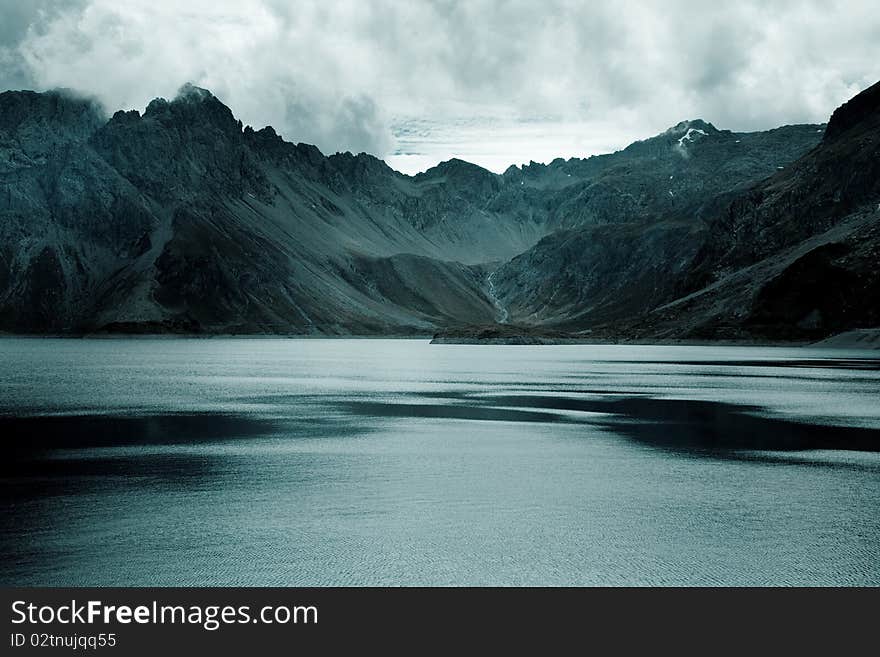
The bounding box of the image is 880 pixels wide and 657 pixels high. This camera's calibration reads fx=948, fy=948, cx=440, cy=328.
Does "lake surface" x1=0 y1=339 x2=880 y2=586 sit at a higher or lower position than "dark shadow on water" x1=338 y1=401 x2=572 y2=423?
lower

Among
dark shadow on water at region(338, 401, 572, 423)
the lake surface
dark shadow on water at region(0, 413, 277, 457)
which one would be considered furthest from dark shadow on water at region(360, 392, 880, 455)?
dark shadow on water at region(0, 413, 277, 457)

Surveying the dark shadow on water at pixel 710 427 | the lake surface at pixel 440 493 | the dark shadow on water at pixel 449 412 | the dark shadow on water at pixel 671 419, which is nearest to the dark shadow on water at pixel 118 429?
the lake surface at pixel 440 493

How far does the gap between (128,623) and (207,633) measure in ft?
6.76

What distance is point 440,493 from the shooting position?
4066 cm

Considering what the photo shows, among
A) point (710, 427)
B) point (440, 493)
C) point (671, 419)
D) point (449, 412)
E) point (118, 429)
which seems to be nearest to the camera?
point (440, 493)

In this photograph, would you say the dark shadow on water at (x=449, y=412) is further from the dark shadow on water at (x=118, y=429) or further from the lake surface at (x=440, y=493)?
the dark shadow on water at (x=118, y=429)

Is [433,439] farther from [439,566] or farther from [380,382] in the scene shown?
[380,382]

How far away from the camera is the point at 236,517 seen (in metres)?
34.9

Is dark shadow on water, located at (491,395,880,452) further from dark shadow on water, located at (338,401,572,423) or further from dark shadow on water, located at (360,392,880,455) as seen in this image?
dark shadow on water, located at (338,401,572,423)

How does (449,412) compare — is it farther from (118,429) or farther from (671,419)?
(118,429)

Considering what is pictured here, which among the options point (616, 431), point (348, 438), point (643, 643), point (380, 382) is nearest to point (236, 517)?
point (643, 643)

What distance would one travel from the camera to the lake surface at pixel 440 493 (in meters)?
28.2

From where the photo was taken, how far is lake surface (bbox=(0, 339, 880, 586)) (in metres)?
28.2

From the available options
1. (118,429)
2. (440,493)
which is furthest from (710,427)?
(118,429)
